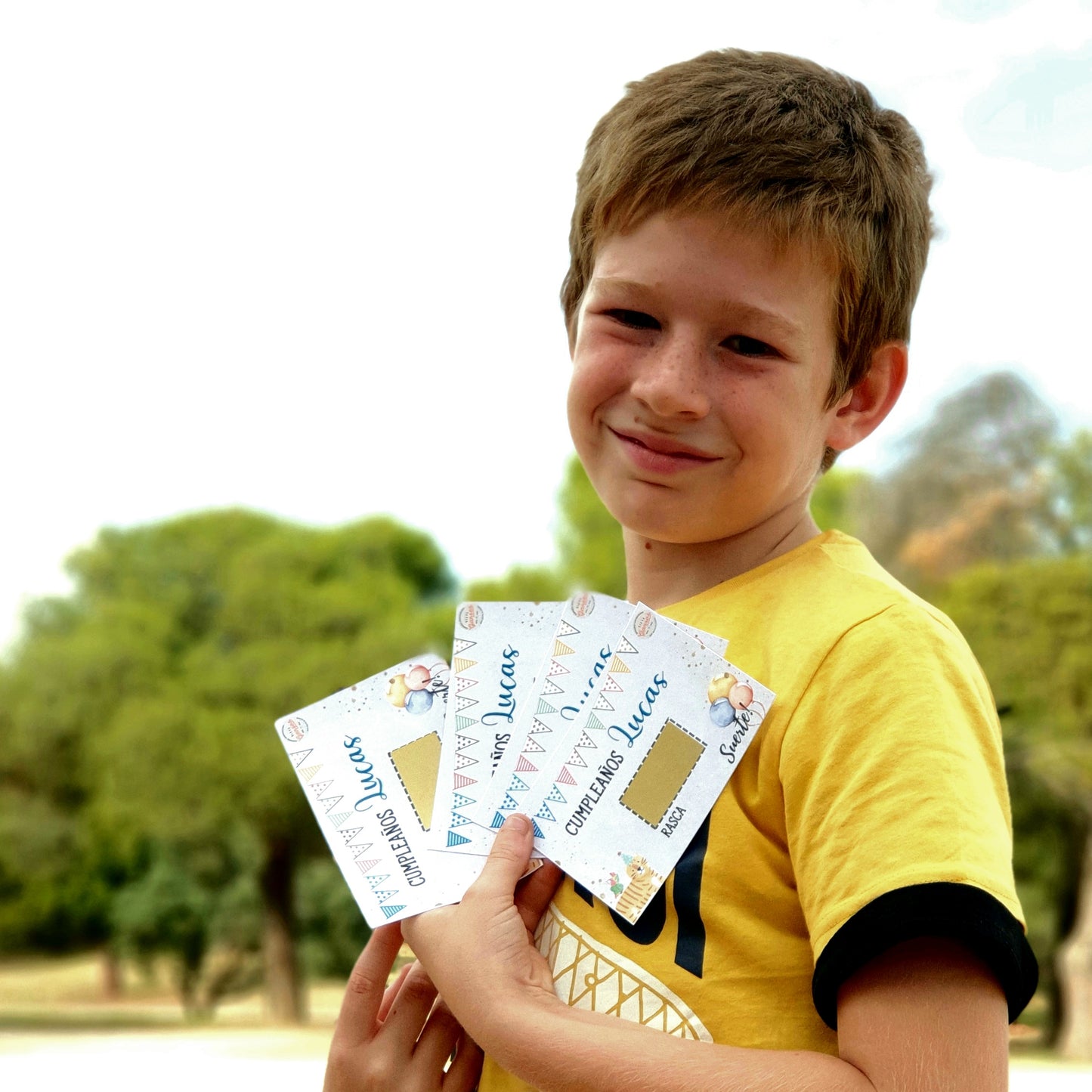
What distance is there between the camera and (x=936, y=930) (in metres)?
0.80

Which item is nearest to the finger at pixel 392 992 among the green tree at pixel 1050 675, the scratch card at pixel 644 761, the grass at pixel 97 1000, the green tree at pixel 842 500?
the scratch card at pixel 644 761

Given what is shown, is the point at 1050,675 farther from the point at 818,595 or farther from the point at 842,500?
the point at 818,595

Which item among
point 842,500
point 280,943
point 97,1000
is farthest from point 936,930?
point 97,1000

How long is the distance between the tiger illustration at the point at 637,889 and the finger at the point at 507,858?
0.09m

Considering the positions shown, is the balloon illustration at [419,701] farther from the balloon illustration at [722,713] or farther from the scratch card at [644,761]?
the balloon illustration at [722,713]

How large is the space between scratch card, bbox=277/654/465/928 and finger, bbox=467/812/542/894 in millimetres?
63

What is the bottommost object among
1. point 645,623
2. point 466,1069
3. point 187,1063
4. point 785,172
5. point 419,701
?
point 187,1063

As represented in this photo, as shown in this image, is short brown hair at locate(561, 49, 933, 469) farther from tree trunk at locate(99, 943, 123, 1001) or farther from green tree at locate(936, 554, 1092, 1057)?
tree trunk at locate(99, 943, 123, 1001)

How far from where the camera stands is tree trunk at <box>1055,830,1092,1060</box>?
8758mm

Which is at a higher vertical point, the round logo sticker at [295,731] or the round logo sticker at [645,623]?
the round logo sticker at [645,623]

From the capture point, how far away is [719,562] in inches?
45.2

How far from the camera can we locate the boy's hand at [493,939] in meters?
0.94

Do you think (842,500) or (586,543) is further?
(842,500)

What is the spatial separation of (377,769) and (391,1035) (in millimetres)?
227
